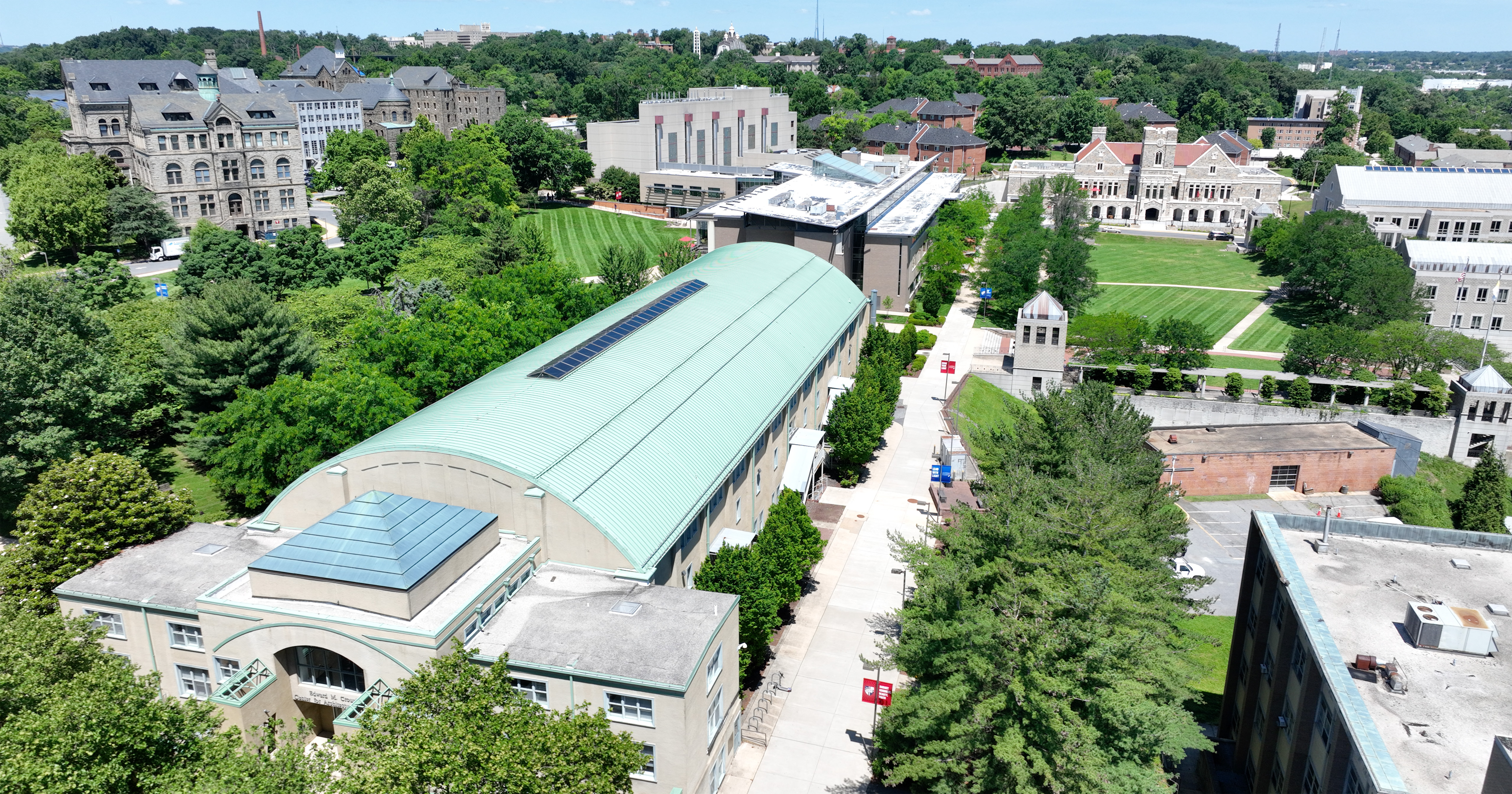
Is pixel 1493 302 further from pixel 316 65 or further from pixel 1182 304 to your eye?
pixel 316 65

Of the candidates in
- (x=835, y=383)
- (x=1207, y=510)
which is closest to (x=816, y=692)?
(x=835, y=383)

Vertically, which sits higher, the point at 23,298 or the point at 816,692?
the point at 23,298

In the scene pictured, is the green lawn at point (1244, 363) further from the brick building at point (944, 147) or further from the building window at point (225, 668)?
the brick building at point (944, 147)

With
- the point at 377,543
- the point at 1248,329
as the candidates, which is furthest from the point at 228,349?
the point at 1248,329

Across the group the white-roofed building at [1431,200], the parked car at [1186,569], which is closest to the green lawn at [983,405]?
the parked car at [1186,569]

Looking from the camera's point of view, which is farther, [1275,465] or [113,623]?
[1275,465]

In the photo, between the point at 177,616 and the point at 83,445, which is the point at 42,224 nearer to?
the point at 83,445
